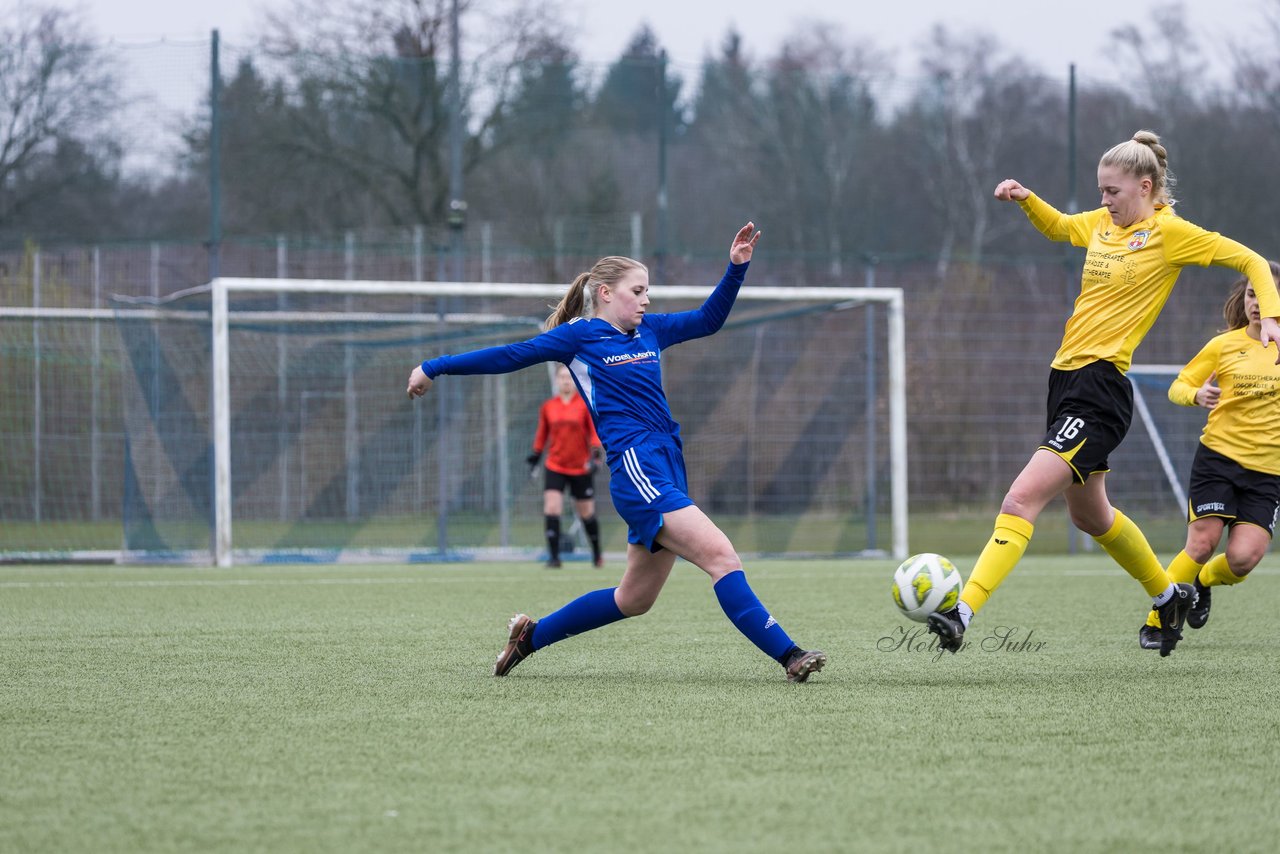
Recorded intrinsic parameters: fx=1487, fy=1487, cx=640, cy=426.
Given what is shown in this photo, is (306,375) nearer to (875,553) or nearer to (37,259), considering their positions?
(37,259)

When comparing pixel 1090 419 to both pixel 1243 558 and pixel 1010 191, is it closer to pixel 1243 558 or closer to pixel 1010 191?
pixel 1010 191

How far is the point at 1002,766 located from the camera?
3.58 m

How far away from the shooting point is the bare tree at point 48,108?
1622cm

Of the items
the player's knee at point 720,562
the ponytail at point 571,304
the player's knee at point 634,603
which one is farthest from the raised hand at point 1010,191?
the player's knee at point 634,603

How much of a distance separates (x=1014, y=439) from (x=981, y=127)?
977 centimetres

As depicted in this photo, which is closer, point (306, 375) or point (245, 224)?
point (306, 375)

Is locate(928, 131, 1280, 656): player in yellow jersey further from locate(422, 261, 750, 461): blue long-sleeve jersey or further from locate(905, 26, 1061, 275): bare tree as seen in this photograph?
locate(905, 26, 1061, 275): bare tree

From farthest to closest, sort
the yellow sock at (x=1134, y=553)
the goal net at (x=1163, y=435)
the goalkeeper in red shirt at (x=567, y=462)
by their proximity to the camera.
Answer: the goal net at (x=1163, y=435) → the goalkeeper in red shirt at (x=567, y=462) → the yellow sock at (x=1134, y=553)

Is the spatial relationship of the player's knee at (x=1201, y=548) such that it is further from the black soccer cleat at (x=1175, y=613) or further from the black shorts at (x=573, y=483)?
the black shorts at (x=573, y=483)

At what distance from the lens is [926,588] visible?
512 cm

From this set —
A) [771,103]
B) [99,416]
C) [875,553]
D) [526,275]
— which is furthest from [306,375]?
[771,103]

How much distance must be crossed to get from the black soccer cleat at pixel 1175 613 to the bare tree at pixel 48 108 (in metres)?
13.3

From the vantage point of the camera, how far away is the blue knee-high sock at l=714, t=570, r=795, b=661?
16.6 feet

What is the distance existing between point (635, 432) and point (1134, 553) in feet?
7.02
